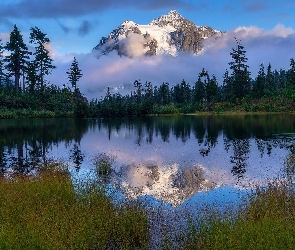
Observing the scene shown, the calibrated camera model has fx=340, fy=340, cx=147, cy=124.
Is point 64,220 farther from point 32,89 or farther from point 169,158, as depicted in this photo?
point 32,89

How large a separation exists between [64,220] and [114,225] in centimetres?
183

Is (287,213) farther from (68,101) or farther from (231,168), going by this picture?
(68,101)

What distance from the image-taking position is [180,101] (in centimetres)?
13775

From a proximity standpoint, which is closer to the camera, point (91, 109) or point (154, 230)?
point (154, 230)

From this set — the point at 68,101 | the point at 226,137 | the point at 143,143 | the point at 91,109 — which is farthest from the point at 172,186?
the point at 68,101

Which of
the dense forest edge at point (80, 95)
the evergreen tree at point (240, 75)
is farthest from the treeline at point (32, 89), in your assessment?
the evergreen tree at point (240, 75)

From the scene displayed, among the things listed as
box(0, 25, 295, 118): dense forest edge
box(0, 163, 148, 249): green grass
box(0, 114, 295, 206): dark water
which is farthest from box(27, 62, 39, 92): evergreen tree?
box(0, 163, 148, 249): green grass

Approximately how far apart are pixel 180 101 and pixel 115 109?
1567 inches

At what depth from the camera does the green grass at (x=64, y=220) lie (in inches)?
373

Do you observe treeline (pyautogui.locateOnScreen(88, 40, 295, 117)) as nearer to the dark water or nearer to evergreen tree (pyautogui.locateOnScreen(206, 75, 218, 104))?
evergreen tree (pyautogui.locateOnScreen(206, 75, 218, 104))

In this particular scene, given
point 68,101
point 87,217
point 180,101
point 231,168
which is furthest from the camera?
point 180,101

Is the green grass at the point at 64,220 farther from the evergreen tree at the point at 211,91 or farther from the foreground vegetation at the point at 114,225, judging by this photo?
the evergreen tree at the point at 211,91

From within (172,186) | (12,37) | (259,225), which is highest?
(12,37)

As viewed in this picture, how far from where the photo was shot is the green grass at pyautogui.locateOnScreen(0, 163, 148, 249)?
373 inches
